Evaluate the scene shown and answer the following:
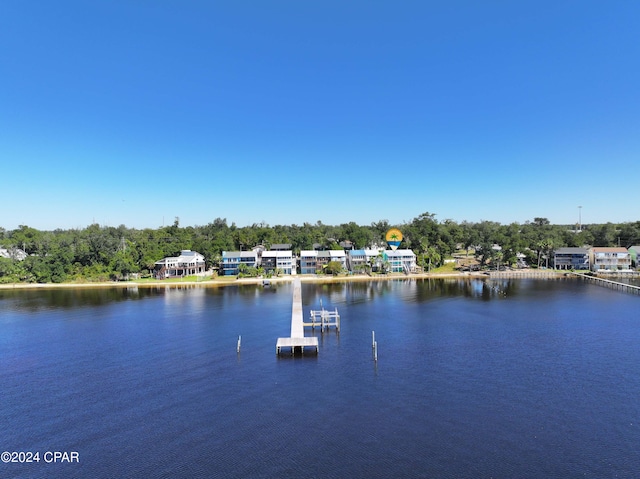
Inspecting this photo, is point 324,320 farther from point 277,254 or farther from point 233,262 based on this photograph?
point 233,262

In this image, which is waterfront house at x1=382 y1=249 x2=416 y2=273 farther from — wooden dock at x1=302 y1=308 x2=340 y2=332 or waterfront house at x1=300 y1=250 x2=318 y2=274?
wooden dock at x1=302 y1=308 x2=340 y2=332

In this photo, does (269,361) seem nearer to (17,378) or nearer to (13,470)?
(13,470)

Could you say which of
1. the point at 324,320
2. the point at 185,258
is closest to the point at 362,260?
the point at 185,258

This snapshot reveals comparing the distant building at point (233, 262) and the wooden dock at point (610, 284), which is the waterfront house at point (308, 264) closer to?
the distant building at point (233, 262)

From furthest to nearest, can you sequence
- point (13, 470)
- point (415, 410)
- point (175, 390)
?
point (175, 390) < point (415, 410) < point (13, 470)

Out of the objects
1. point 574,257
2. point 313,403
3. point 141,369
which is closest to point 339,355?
point 313,403

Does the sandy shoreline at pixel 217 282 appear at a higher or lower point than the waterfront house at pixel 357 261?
lower

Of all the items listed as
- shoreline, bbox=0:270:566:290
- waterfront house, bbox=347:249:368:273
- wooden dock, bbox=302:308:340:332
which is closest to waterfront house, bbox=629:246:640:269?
shoreline, bbox=0:270:566:290

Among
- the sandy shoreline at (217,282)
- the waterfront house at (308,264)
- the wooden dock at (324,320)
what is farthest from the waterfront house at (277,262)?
the wooden dock at (324,320)
